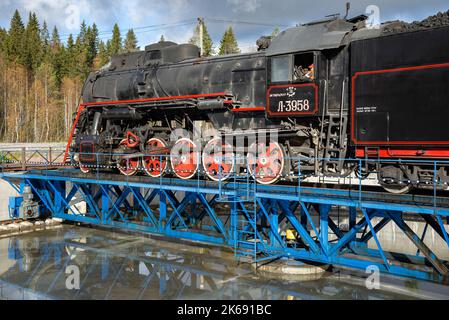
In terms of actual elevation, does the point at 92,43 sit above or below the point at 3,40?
above

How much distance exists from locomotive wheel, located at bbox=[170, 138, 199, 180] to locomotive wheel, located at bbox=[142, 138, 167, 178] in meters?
0.50

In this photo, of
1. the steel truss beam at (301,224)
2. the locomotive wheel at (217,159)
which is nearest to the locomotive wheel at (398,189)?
the steel truss beam at (301,224)

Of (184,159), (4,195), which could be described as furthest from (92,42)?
(184,159)

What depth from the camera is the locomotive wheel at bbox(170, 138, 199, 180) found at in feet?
46.9

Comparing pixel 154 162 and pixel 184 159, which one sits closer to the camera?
pixel 184 159

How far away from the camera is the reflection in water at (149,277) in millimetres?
11477

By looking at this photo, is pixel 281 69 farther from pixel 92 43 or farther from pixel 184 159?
pixel 92 43

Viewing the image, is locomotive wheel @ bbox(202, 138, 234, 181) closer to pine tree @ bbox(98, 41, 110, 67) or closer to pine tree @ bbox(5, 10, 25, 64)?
pine tree @ bbox(5, 10, 25, 64)

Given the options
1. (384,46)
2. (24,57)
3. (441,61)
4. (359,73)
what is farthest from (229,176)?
(24,57)

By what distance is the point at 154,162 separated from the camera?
15.6 metres

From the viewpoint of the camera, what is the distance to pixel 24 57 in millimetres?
68250

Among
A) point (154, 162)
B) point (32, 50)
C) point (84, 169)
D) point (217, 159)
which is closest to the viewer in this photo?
point (217, 159)

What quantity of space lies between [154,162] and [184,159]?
5.00 feet

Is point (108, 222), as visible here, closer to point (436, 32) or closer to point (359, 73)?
point (359, 73)
